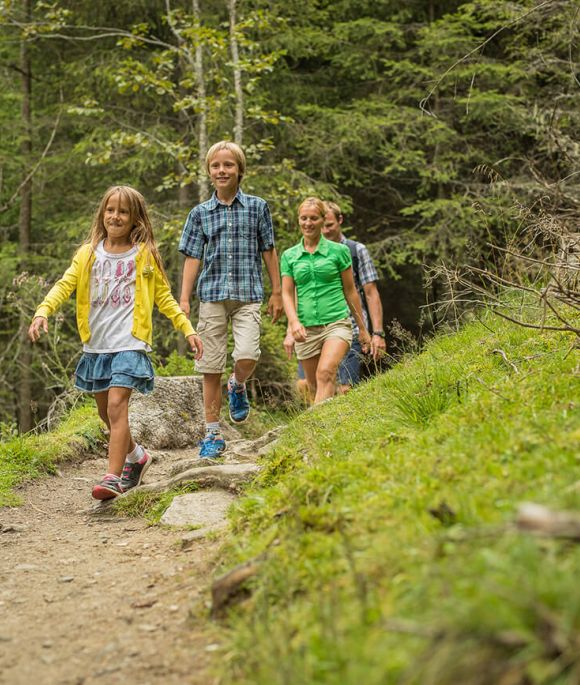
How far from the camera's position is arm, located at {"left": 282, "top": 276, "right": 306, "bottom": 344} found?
6.84m

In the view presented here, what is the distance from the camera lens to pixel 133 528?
4.90 metres

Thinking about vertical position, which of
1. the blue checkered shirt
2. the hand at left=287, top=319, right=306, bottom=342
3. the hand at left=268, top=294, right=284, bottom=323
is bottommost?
the hand at left=287, top=319, right=306, bottom=342

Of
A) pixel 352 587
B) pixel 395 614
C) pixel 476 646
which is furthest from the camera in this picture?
pixel 352 587

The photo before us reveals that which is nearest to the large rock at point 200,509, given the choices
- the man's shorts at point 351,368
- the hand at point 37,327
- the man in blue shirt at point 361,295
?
the hand at point 37,327

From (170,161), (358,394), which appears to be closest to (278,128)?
(170,161)

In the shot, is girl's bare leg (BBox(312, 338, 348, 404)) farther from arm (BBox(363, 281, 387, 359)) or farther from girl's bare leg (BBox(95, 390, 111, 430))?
girl's bare leg (BBox(95, 390, 111, 430))

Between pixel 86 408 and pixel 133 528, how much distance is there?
4.58 metres

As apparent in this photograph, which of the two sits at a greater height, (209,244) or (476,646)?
(209,244)

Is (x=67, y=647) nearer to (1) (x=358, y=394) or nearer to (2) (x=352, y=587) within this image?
(2) (x=352, y=587)

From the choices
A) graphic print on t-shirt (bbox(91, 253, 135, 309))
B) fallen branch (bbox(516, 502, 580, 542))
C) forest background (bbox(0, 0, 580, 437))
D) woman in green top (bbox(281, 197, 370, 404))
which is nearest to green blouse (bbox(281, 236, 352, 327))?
woman in green top (bbox(281, 197, 370, 404))

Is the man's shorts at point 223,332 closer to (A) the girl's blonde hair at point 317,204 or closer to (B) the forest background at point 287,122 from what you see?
(A) the girl's blonde hair at point 317,204

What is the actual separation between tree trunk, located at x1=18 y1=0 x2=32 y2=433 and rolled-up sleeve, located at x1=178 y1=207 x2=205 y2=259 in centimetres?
1024

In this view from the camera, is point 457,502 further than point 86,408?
No

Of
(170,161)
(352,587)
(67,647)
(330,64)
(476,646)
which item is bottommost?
(67,647)
